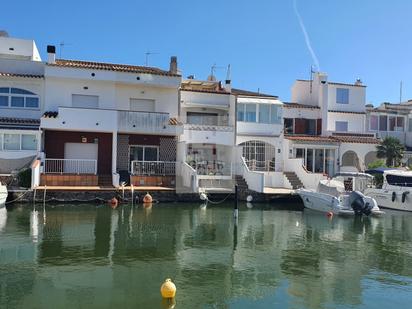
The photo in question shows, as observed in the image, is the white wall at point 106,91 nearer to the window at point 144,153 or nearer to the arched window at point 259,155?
the window at point 144,153

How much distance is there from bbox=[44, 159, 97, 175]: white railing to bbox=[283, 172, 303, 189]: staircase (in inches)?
533

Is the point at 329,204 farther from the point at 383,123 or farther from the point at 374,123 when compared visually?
the point at 383,123

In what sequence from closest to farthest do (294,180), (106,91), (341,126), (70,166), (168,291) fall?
(168,291) → (70,166) → (106,91) → (294,180) → (341,126)

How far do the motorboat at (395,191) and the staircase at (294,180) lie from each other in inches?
184

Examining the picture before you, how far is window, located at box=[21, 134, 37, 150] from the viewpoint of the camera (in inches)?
1128

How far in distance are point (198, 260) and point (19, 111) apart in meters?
21.5

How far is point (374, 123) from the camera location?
139 ft

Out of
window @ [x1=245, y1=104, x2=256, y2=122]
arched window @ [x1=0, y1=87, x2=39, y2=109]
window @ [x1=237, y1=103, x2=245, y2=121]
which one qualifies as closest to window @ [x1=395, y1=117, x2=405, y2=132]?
window @ [x1=245, y1=104, x2=256, y2=122]

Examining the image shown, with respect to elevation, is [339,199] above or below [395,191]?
below

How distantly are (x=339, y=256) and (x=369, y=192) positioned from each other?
55.7 feet

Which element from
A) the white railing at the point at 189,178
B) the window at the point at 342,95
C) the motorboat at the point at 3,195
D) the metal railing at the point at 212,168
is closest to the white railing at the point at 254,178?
the metal railing at the point at 212,168

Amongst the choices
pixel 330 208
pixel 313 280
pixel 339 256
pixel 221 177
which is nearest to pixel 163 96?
pixel 221 177

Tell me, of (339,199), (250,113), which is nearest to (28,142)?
(250,113)

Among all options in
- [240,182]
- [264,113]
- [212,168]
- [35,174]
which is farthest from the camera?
[264,113]
